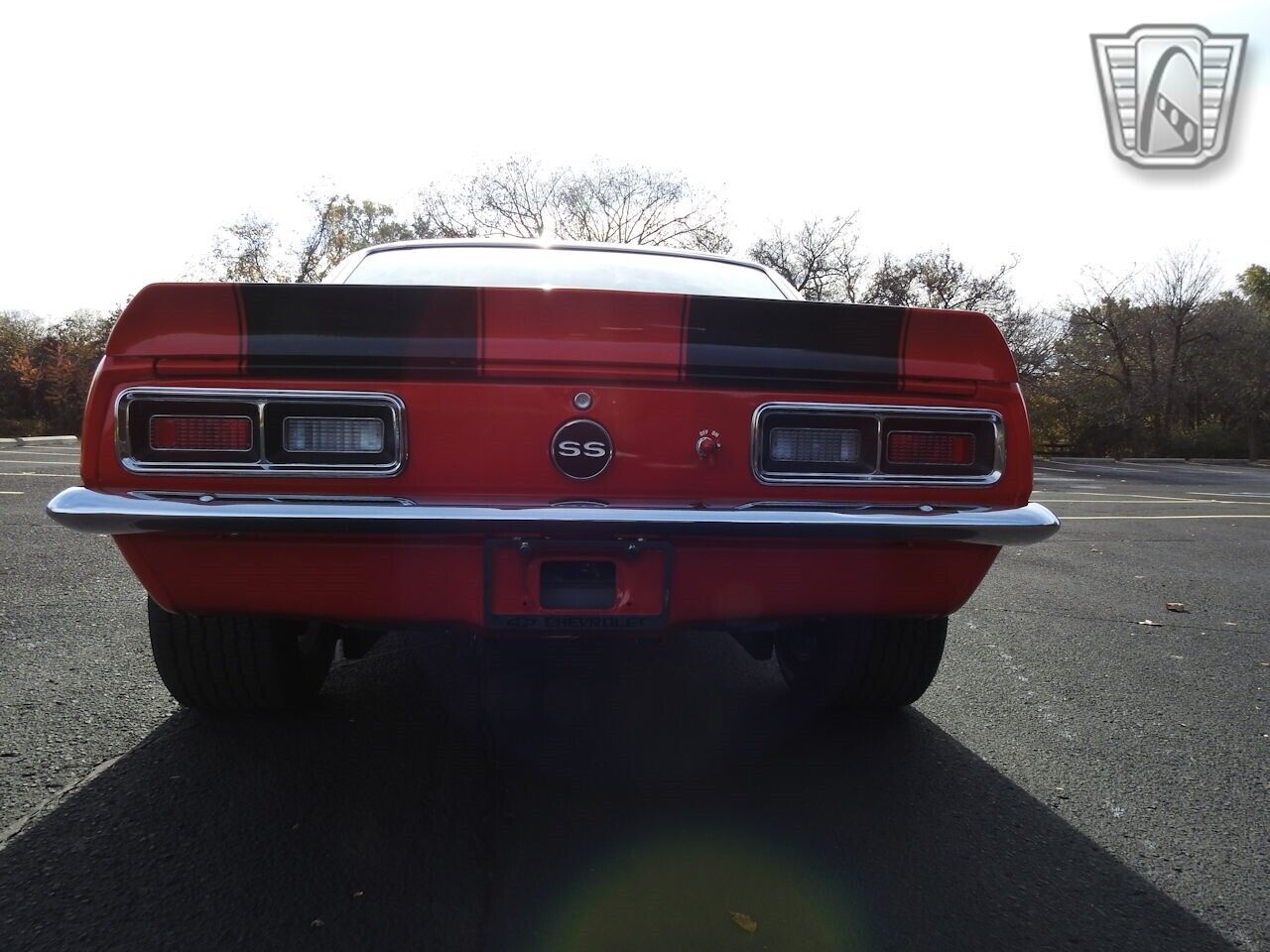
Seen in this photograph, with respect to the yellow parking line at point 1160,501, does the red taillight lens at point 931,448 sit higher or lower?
higher

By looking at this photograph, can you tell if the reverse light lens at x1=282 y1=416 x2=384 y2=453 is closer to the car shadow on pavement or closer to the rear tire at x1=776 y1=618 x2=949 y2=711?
the car shadow on pavement

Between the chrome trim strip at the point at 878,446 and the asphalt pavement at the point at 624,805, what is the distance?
0.80m

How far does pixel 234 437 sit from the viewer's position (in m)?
1.87

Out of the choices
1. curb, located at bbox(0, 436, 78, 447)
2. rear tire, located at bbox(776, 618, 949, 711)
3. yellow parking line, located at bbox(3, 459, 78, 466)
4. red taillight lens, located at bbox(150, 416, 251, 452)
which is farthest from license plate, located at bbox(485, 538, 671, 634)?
curb, located at bbox(0, 436, 78, 447)

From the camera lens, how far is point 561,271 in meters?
2.86

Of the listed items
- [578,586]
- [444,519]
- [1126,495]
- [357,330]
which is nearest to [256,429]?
[357,330]

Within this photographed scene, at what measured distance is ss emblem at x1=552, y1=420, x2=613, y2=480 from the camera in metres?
1.90

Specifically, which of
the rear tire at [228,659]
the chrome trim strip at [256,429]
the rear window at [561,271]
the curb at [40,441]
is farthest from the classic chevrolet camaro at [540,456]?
the curb at [40,441]

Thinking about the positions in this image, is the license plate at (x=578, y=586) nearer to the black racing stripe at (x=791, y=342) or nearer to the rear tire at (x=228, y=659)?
the black racing stripe at (x=791, y=342)

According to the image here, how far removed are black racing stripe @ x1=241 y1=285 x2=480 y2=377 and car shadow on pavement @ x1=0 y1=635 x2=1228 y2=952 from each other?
1.01 m

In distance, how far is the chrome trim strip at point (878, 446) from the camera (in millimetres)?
1972

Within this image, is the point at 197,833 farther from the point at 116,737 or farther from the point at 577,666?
the point at 577,666

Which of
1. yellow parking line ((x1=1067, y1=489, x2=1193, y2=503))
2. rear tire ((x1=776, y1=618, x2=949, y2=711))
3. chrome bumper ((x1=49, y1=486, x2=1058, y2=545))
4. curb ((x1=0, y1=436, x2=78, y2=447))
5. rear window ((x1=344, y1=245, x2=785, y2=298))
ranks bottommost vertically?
curb ((x1=0, y1=436, x2=78, y2=447))

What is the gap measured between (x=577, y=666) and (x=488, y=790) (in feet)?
3.33
